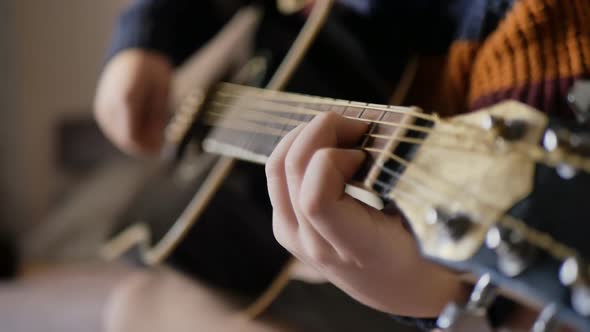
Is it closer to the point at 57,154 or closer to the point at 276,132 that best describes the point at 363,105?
the point at 276,132

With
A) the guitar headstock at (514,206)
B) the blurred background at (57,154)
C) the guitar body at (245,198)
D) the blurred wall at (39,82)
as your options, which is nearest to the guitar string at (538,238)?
the guitar headstock at (514,206)

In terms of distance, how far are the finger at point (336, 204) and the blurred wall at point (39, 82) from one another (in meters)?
0.98

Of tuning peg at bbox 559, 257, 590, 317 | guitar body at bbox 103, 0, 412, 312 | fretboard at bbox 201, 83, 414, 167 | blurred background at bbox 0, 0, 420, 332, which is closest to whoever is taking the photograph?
tuning peg at bbox 559, 257, 590, 317

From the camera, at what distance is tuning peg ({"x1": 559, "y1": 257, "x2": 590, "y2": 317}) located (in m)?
0.20

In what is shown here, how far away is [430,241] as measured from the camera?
25cm

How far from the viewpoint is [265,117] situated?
459 millimetres

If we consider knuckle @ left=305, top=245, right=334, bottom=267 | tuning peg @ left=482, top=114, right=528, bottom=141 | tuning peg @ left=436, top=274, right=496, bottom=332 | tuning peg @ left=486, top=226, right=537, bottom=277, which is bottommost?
knuckle @ left=305, top=245, right=334, bottom=267

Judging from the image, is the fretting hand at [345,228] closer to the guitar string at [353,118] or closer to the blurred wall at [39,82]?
the guitar string at [353,118]

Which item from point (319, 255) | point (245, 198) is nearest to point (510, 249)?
point (319, 255)

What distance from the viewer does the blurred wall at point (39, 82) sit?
1.12m

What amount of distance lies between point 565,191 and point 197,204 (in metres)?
0.40

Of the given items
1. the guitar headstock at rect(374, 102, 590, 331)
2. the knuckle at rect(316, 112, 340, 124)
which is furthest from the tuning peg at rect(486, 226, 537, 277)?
the knuckle at rect(316, 112, 340, 124)

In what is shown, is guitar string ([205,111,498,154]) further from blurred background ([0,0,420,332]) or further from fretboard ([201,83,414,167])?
blurred background ([0,0,420,332])

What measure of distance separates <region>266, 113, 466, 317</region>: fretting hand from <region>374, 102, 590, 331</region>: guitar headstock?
3 centimetres
